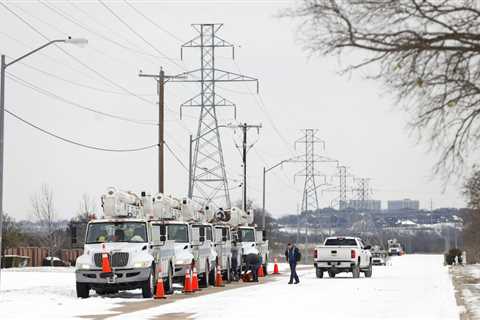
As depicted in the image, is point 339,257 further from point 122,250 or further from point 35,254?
point 35,254

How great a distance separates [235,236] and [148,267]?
1700 cm

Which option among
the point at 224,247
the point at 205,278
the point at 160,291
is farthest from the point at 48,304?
the point at 224,247

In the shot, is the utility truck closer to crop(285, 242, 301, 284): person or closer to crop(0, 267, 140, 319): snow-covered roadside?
crop(285, 242, 301, 284): person

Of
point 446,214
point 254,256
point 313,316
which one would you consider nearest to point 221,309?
point 313,316

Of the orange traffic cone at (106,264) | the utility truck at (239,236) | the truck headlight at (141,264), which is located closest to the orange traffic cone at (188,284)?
the truck headlight at (141,264)

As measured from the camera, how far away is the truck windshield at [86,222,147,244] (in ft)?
107

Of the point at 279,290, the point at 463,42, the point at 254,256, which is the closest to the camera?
the point at 463,42

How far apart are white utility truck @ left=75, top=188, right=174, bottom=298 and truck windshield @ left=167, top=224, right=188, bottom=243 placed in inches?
117

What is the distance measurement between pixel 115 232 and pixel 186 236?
5424 millimetres

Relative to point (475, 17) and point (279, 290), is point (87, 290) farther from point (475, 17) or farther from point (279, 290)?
point (475, 17)

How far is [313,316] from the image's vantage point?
77.6 ft

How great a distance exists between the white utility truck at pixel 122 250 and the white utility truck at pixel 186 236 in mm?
1844

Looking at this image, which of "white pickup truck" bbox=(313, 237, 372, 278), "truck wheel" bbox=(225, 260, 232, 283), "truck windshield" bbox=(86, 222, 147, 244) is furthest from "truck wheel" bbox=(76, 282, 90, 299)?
"white pickup truck" bbox=(313, 237, 372, 278)

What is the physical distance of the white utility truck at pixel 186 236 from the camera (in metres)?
37.0
